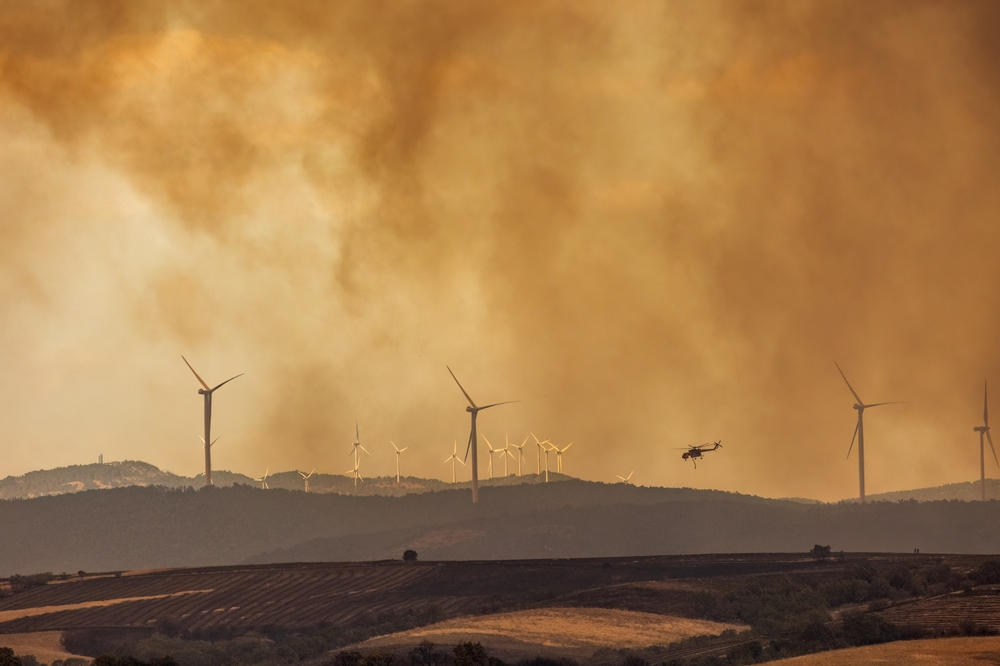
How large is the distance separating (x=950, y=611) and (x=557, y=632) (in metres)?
29.2

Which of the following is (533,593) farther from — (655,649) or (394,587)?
(655,649)

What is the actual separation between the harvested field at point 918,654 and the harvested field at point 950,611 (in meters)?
6.04

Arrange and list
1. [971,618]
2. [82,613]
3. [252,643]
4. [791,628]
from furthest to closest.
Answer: [82,613]
[252,643]
[791,628]
[971,618]

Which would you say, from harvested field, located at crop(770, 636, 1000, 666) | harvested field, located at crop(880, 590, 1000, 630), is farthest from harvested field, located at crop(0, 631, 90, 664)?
harvested field, located at crop(880, 590, 1000, 630)

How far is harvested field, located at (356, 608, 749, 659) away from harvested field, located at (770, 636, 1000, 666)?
60.4ft

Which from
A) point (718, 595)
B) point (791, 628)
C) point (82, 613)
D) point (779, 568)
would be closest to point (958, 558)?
point (779, 568)

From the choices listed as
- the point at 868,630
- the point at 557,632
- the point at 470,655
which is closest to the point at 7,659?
the point at 470,655

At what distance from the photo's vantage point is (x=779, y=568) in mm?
142500

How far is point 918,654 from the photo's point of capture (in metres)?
89.1

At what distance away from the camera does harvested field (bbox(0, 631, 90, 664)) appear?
11275 centimetres

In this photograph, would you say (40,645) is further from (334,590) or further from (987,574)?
(987,574)

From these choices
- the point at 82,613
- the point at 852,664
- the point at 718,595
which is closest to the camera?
the point at 852,664

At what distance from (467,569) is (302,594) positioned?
18.2 m

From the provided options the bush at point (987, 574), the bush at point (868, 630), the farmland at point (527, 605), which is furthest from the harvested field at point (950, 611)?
the bush at point (987, 574)
